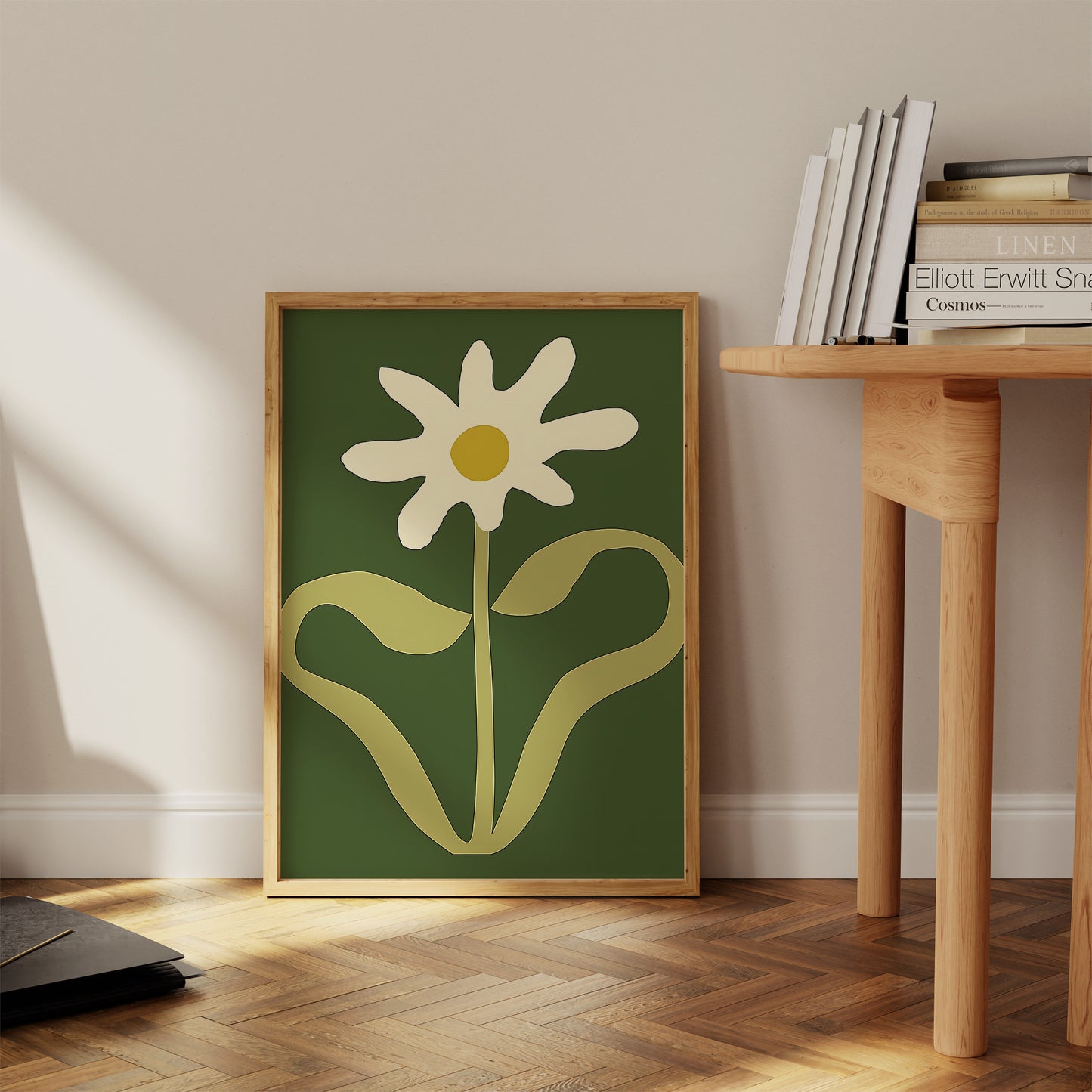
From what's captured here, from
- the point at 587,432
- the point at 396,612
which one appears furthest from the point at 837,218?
the point at 396,612

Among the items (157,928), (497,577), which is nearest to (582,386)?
(497,577)

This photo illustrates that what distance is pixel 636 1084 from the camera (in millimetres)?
1498

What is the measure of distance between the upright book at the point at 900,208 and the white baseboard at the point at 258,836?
A: 87cm

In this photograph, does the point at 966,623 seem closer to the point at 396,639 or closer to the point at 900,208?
the point at 900,208

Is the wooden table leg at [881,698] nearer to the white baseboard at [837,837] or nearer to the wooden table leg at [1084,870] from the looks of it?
the white baseboard at [837,837]

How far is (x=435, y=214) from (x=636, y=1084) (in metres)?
1.42

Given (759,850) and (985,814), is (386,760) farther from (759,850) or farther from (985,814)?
(985,814)

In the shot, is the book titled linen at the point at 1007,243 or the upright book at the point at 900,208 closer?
the book titled linen at the point at 1007,243

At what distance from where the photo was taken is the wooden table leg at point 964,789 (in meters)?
1.56

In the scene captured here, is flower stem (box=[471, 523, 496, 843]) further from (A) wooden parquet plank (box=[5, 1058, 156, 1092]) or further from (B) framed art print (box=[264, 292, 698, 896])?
(A) wooden parquet plank (box=[5, 1058, 156, 1092])

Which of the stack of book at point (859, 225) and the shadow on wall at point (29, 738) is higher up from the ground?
the stack of book at point (859, 225)

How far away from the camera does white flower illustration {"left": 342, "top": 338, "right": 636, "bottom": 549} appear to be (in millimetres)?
2230

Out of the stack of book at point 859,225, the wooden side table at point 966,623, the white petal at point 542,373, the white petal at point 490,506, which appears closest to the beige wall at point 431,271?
the white petal at point 542,373

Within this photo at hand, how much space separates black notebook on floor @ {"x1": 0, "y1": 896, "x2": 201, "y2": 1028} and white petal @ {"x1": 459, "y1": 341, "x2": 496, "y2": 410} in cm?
100
